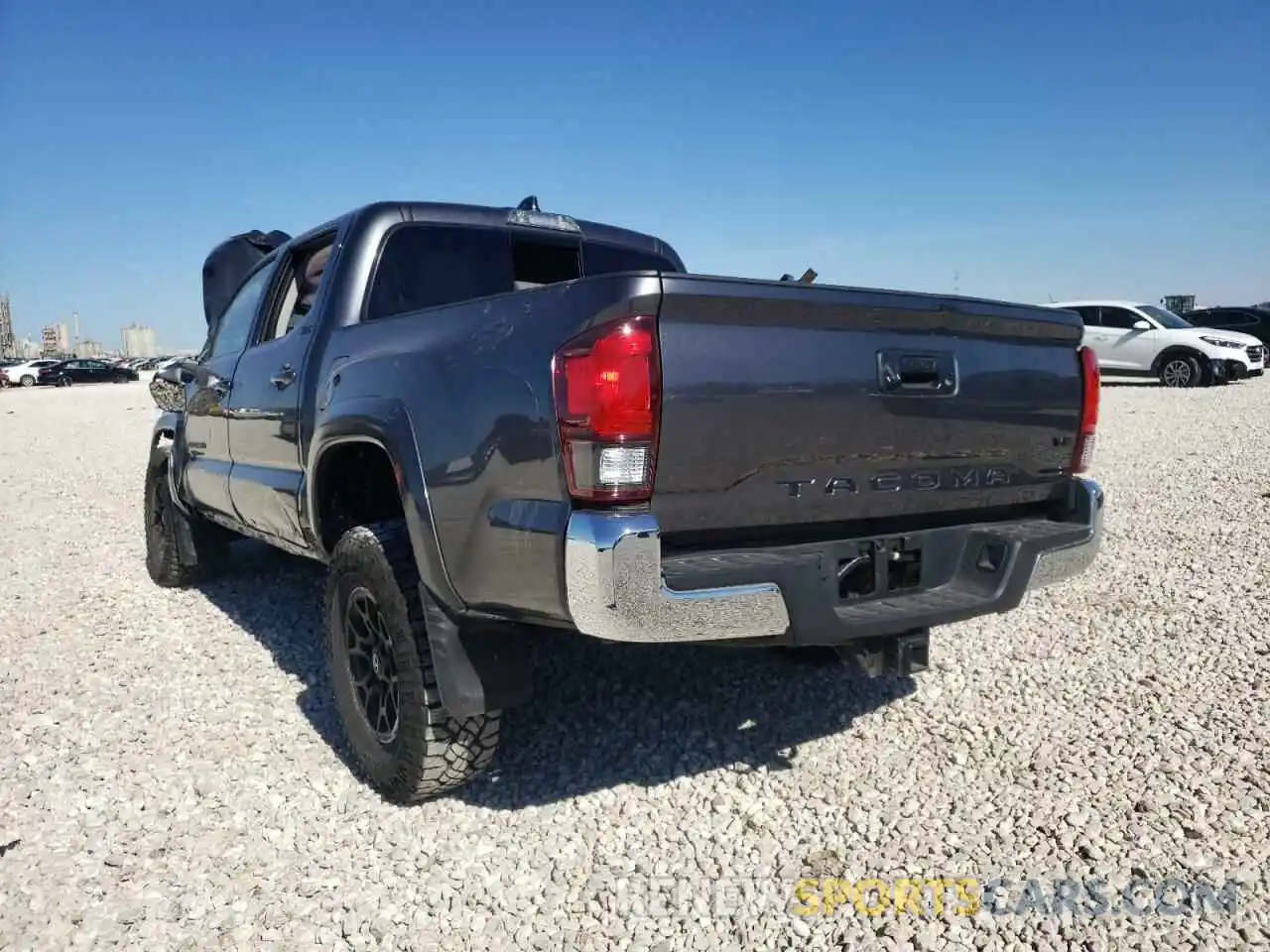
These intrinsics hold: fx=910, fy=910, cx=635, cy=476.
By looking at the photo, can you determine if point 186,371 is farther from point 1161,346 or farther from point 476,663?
point 1161,346

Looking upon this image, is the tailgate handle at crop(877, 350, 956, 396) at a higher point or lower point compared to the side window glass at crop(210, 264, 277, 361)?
lower

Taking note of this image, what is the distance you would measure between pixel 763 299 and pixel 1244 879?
78.5 inches

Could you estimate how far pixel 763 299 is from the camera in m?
2.33

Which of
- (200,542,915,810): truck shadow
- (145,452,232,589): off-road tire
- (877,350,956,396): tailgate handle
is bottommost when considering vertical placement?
(200,542,915,810): truck shadow

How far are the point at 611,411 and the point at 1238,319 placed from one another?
86.8 ft

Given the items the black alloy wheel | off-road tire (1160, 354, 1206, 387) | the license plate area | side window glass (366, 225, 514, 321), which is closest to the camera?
the license plate area

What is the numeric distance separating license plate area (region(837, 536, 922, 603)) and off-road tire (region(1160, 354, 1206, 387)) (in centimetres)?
1771

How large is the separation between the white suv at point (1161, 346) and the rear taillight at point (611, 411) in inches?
680

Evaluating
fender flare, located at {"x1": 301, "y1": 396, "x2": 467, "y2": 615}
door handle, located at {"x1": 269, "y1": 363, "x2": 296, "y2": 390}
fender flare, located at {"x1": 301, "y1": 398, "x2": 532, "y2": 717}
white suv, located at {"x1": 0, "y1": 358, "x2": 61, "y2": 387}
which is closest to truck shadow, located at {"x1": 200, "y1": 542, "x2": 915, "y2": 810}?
fender flare, located at {"x1": 301, "y1": 398, "x2": 532, "y2": 717}

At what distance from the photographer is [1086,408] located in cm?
315

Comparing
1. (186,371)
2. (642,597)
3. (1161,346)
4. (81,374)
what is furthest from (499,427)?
(81,374)

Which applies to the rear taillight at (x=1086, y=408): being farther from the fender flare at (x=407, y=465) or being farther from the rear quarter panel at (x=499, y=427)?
the fender flare at (x=407, y=465)

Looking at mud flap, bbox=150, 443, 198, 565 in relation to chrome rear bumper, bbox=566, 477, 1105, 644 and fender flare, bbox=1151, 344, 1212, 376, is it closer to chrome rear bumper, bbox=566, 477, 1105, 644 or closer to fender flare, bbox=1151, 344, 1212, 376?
chrome rear bumper, bbox=566, 477, 1105, 644

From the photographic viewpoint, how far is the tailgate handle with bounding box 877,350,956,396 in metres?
2.57
